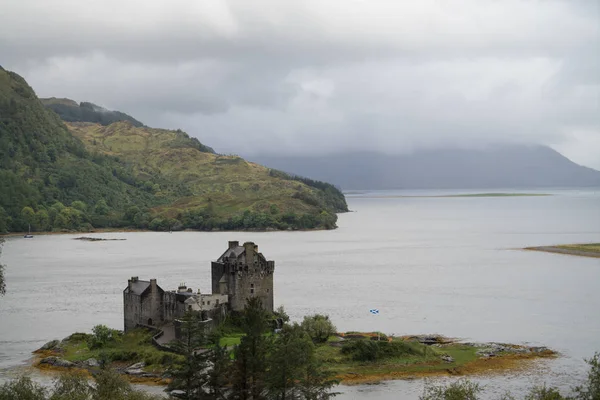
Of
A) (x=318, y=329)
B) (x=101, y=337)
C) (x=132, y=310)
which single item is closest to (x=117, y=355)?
(x=101, y=337)

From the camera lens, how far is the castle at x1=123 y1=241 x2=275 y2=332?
235 feet

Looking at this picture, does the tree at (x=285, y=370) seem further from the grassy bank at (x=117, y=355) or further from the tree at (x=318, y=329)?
the tree at (x=318, y=329)

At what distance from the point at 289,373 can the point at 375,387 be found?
15550 millimetres

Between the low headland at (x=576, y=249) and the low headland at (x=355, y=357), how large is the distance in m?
89.7

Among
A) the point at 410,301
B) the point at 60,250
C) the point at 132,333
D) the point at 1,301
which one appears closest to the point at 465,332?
the point at 410,301

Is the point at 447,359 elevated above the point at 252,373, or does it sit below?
below

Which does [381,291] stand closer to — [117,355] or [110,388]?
[117,355]

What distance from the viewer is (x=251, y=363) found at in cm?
4688

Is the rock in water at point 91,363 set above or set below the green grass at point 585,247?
below

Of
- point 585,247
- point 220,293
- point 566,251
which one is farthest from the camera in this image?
point 585,247

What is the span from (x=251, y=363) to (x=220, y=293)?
26.3 metres

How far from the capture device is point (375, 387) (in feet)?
200

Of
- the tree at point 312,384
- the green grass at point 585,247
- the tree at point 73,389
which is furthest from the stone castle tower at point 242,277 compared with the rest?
the green grass at point 585,247

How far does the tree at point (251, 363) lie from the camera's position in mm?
46188
